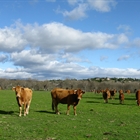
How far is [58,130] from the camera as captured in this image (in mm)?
12891

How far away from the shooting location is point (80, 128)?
13.7 m

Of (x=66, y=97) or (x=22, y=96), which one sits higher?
(x=22, y=96)

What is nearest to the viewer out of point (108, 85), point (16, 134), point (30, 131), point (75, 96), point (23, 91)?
point (16, 134)

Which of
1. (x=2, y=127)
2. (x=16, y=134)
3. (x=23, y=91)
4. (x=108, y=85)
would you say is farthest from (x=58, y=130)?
(x=108, y=85)

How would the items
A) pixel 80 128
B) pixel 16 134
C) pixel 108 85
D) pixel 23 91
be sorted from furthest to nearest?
pixel 108 85 → pixel 23 91 → pixel 80 128 → pixel 16 134

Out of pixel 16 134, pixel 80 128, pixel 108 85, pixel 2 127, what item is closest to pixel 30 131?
pixel 16 134

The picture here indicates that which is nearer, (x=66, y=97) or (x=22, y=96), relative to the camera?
(x=22, y=96)

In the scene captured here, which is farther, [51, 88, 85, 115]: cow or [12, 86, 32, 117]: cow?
[51, 88, 85, 115]: cow

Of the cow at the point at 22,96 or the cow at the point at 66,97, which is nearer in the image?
the cow at the point at 22,96

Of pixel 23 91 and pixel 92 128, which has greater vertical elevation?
pixel 23 91

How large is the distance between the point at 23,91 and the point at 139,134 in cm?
1024

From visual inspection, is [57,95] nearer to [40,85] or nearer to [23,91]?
[23,91]

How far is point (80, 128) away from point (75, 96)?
6.94m

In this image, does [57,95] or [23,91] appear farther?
[57,95]
